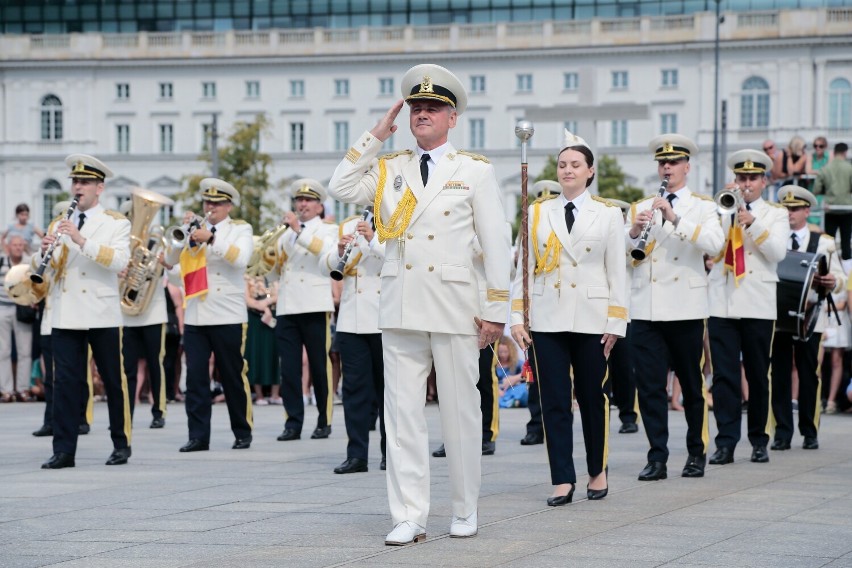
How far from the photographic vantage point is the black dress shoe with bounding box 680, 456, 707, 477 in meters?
11.0

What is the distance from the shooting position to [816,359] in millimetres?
13617

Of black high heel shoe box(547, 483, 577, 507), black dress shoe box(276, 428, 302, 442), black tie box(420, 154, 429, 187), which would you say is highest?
black tie box(420, 154, 429, 187)

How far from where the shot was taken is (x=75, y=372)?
11953 mm

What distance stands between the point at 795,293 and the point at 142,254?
604cm

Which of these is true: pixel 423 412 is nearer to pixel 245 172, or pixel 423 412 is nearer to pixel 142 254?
pixel 142 254

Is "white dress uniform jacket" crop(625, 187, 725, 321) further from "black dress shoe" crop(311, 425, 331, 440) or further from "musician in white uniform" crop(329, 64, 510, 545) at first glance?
"black dress shoe" crop(311, 425, 331, 440)

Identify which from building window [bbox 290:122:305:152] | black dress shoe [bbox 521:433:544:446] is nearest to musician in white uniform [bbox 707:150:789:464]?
black dress shoe [bbox 521:433:544:446]

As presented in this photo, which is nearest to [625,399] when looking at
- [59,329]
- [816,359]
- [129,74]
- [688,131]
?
[816,359]

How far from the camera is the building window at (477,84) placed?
10556 centimetres

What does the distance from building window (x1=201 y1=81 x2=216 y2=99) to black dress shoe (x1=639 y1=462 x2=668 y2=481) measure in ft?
327

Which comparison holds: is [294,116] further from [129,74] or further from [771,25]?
[771,25]

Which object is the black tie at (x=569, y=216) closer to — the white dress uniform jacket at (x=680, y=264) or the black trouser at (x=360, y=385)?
the white dress uniform jacket at (x=680, y=264)

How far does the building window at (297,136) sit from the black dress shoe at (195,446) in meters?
95.4

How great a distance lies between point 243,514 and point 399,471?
1292 millimetres
